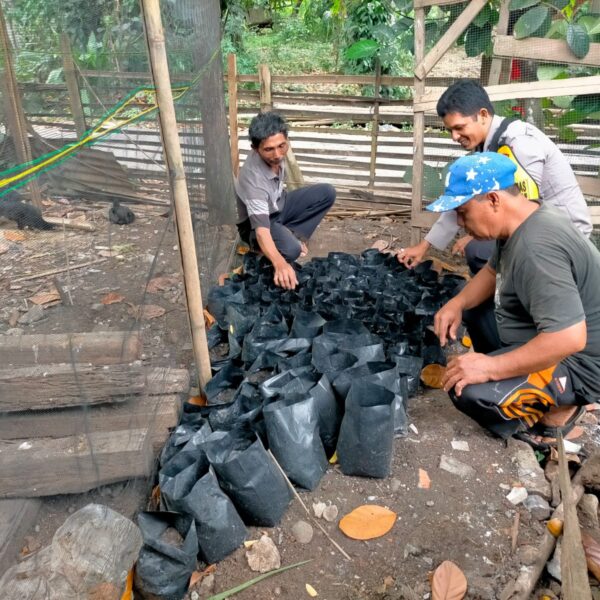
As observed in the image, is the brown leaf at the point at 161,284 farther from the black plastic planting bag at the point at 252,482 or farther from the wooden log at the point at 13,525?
the wooden log at the point at 13,525

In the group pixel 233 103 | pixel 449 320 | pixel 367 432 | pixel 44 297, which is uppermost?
pixel 233 103

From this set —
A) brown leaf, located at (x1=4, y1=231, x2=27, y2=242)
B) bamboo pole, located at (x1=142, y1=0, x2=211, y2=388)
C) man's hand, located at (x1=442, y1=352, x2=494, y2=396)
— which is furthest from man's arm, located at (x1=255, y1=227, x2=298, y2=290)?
brown leaf, located at (x1=4, y1=231, x2=27, y2=242)

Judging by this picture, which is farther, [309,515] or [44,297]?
[309,515]

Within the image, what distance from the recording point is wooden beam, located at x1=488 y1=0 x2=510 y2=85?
3859 mm

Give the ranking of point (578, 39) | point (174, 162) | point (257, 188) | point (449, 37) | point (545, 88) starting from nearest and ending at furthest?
point (174, 162)
point (578, 39)
point (545, 88)
point (449, 37)
point (257, 188)

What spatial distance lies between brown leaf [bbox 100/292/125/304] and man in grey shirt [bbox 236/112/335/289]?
1.46m

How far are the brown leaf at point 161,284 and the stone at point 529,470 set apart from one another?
181cm

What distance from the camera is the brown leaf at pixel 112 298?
2126 millimetres

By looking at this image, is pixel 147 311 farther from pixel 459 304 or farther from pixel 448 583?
pixel 448 583

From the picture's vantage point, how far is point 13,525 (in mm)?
1634

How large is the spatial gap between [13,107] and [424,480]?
2.14 meters

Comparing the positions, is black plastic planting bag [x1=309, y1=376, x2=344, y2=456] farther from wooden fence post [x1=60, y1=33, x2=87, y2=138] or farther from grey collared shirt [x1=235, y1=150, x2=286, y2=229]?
grey collared shirt [x1=235, y1=150, x2=286, y2=229]

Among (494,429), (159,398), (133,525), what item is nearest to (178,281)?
(159,398)

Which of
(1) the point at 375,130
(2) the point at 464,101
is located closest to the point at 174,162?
(2) the point at 464,101
